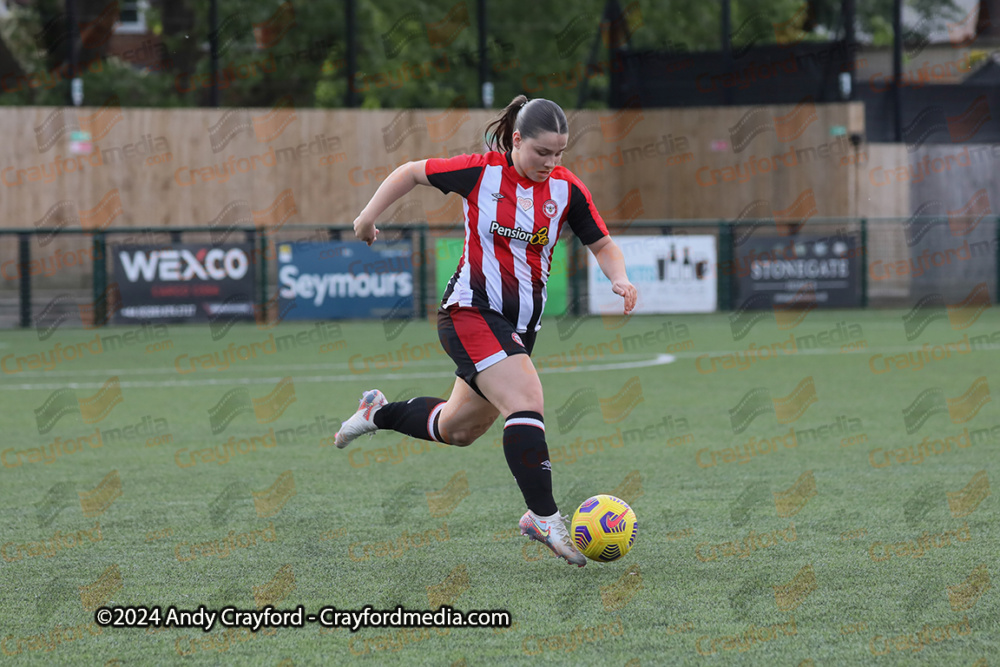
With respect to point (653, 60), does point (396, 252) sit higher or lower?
lower

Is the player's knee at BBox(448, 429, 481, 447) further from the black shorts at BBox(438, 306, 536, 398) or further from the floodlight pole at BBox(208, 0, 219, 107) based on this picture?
the floodlight pole at BBox(208, 0, 219, 107)

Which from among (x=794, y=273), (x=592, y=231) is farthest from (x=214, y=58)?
(x=592, y=231)

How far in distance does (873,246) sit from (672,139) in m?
5.57

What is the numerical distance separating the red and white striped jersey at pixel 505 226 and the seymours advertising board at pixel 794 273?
17.6 metres

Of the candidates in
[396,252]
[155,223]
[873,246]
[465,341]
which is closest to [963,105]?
[873,246]

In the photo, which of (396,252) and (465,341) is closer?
(465,341)

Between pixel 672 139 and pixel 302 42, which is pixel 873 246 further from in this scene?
pixel 302 42

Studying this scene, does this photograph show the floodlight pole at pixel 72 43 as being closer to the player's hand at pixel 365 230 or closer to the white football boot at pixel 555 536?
the player's hand at pixel 365 230

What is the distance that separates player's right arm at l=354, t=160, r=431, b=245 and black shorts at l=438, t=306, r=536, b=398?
511 mm

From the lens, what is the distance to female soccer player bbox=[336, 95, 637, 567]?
568 cm

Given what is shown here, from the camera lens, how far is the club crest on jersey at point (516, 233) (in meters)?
5.87

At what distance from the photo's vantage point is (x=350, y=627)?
4613 millimetres

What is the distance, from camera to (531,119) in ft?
18.5

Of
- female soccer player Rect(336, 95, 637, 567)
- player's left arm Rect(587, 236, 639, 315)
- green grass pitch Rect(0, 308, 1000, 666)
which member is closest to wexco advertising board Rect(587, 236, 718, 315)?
green grass pitch Rect(0, 308, 1000, 666)
